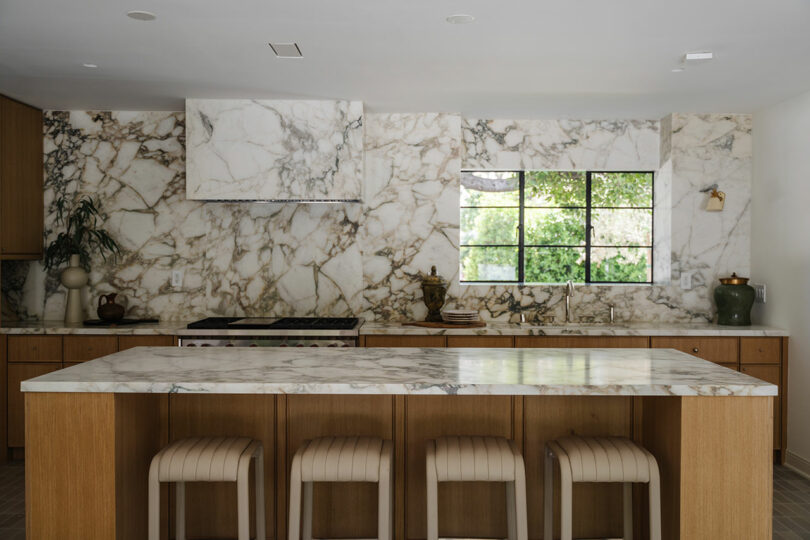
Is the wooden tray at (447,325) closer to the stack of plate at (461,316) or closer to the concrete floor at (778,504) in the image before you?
the stack of plate at (461,316)

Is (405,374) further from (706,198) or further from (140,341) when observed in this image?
(706,198)

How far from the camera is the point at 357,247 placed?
4863mm

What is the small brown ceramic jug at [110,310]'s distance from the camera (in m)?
4.54

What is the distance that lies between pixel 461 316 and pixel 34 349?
9.57 feet

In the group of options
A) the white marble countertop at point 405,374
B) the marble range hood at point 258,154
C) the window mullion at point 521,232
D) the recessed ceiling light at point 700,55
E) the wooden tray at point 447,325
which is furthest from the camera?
the window mullion at point 521,232

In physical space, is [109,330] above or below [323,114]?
below

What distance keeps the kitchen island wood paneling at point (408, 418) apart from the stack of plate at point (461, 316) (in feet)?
5.45

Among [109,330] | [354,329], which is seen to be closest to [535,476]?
[354,329]

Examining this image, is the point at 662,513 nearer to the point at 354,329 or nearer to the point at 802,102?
the point at 354,329

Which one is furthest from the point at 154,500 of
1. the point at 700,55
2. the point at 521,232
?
the point at 521,232

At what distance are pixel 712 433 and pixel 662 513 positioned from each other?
16.1 inches

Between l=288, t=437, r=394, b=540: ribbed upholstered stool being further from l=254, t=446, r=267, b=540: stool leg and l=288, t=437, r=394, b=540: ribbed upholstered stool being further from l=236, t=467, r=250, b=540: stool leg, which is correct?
l=254, t=446, r=267, b=540: stool leg

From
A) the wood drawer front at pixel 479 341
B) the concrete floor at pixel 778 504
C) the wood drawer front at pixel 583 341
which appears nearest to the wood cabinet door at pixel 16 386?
the concrete floor at pixel 778 504

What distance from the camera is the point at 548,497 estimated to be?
8.11ft
